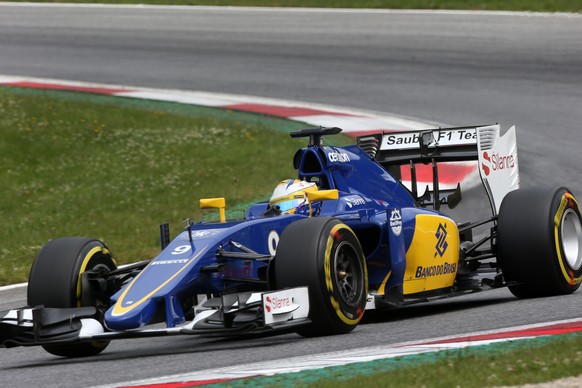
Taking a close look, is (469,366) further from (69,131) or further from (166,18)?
(166,18)

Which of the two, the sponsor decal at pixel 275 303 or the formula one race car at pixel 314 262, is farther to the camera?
the formula one race car at pixel 314 262

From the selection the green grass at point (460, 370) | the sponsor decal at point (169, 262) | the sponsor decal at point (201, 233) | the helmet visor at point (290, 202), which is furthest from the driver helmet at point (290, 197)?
the green grass at point (460, 370)

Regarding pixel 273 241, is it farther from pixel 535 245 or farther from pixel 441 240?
pixel 535 245

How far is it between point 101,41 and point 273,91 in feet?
19.4

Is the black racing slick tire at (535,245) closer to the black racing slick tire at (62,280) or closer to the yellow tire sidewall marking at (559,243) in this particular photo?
the yellow tire sidewall marking at (559,243)

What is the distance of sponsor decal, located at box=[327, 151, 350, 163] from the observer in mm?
9297

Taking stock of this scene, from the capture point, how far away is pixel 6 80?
2205 centimetres

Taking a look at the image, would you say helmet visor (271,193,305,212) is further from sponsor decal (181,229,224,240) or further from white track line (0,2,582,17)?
white track line (0,2,582,17)

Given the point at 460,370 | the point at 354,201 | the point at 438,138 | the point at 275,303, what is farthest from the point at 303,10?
the point at 460,370

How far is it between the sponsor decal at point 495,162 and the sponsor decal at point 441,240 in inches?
44.8

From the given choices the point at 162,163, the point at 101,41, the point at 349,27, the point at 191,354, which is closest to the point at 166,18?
the point at 101,41

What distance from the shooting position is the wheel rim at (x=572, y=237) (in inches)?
386

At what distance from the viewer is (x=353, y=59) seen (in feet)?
75.0

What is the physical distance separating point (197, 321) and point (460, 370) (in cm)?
201
